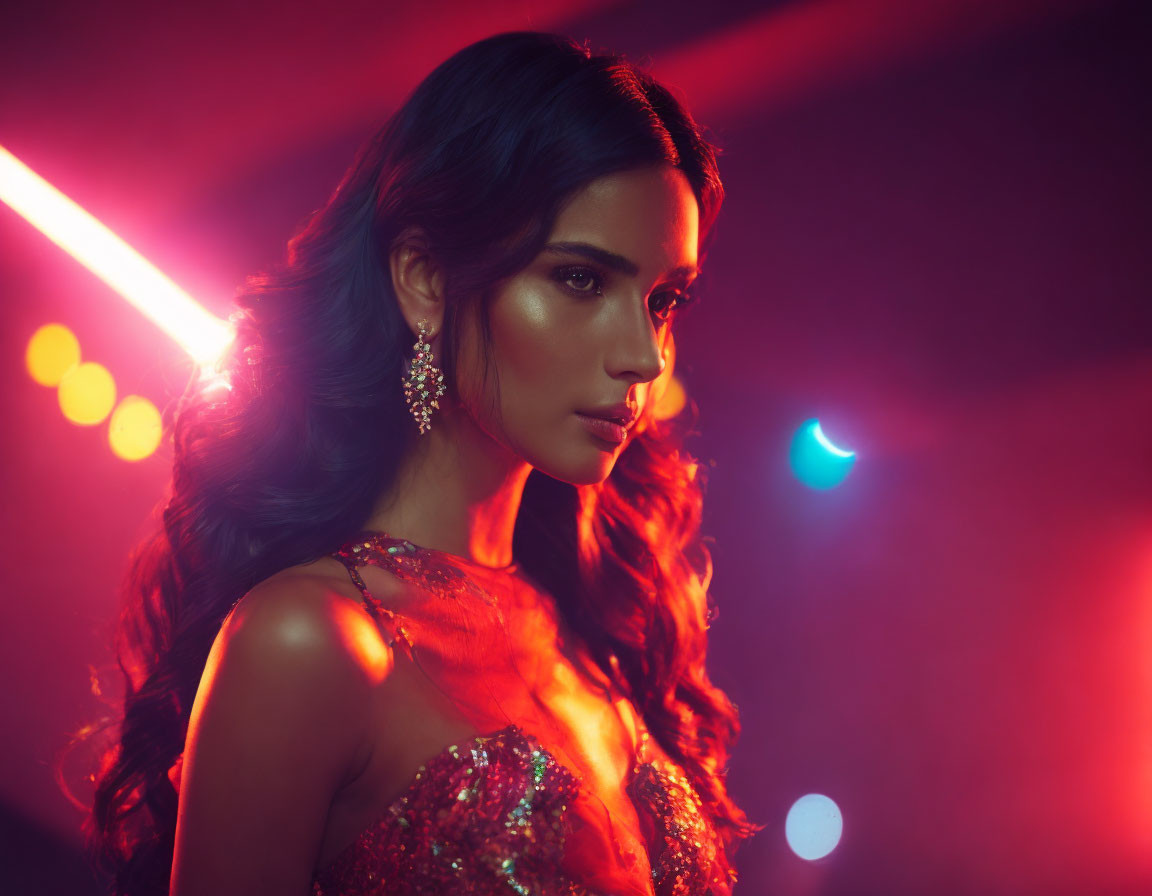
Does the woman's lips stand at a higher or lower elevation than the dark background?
lower

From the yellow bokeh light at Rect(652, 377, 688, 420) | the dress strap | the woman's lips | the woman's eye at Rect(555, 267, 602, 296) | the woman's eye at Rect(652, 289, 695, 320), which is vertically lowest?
the dress strap

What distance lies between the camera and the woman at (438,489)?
1379 mm

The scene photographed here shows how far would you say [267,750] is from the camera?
1261 millimetres

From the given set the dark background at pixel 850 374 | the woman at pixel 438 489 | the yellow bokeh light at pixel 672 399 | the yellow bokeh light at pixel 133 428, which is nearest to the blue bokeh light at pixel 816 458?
the dark background at pixel 850 374

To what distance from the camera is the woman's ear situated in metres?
1.59

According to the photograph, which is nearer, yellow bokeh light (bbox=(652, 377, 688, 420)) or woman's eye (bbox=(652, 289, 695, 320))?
woman's eye (bbox=(652, 289, 695, 320))

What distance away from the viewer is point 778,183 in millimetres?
2680

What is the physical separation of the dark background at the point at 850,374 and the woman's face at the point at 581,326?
1.02m

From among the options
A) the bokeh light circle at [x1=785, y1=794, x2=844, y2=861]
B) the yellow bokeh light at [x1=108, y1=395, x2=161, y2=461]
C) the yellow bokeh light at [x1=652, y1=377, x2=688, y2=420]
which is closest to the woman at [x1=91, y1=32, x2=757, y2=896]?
the yellow bokeh light at [x1=108, y1=395, x2=161, y2=461]

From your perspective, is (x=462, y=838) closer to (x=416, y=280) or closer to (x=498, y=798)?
(x=498, y=798)

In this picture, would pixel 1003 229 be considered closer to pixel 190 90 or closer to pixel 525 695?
pixel 525 695

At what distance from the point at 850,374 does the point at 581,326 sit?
1.40 m

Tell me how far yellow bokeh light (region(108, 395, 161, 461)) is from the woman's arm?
1.18m

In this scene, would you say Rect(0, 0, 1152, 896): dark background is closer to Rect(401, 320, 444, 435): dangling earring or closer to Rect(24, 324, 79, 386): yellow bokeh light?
Rect(24, 324, 79, 386): yellow bokeh light
